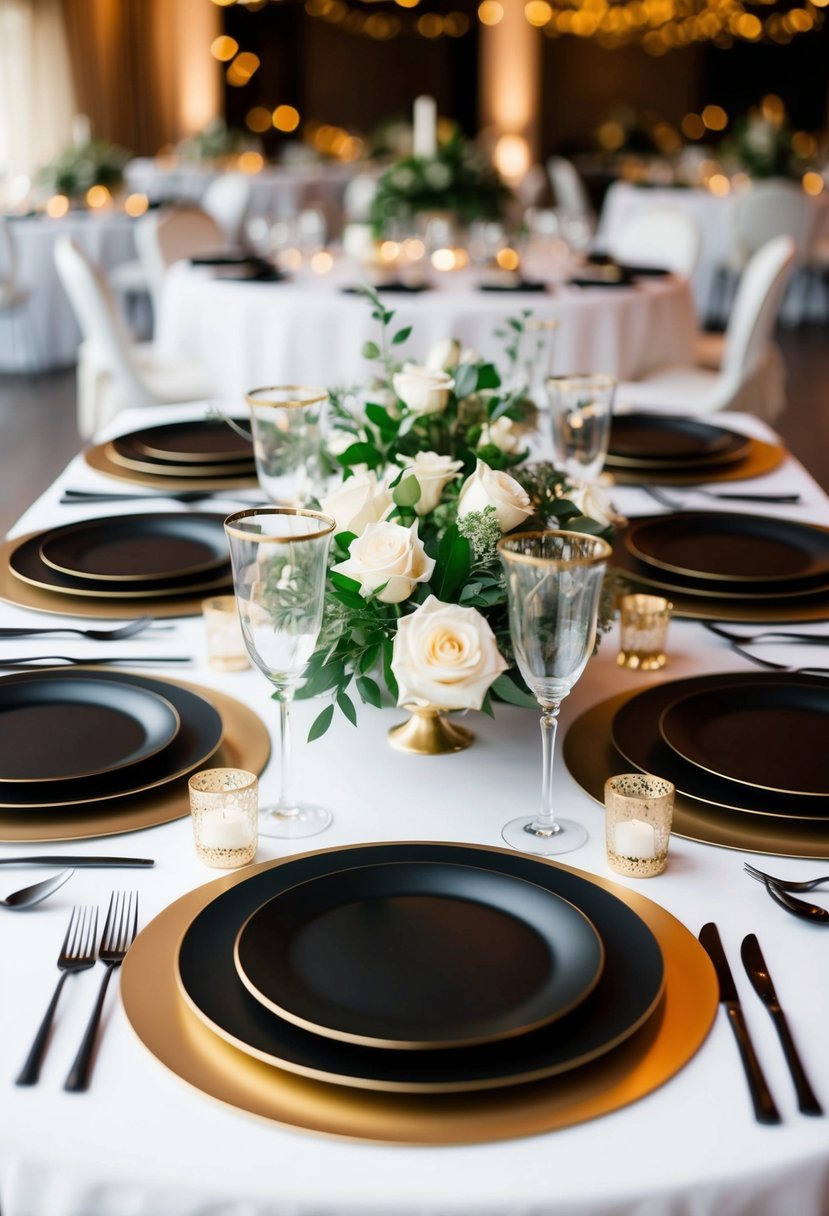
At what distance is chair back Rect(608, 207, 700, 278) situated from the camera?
18.0 ft

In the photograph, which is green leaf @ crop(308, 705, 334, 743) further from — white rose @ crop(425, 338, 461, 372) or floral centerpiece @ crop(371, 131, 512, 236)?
floral centerpiece @ crop(371, 131, 512, 236)

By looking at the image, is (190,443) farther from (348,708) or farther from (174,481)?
(348,708)

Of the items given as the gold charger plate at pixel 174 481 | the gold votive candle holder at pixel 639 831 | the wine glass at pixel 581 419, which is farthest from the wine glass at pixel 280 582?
the gold charger plate at pixel 174 481

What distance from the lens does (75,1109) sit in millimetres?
787

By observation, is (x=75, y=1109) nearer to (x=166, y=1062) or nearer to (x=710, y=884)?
(x=166, y=1062)

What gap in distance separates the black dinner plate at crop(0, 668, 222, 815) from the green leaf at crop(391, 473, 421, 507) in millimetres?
286

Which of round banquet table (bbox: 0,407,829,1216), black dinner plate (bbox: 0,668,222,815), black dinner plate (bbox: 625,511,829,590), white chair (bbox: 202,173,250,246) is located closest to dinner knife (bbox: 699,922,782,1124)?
round banquet table (bbox: 0,407,829,1216)

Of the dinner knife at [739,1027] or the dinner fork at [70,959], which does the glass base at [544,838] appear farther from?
the dinner fork at [70,959]

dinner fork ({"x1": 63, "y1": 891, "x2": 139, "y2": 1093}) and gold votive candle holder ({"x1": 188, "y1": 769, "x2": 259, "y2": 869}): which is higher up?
gold votive candle holder ({"x1": 188, "y1": 769, "x2": 259, "y2": 869})

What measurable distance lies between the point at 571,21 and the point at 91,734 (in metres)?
15.2

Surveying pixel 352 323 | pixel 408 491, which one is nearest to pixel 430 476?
pixel 408 491

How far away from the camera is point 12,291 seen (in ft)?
22.9

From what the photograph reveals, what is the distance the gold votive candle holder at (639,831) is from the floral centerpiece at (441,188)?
4.50 metres

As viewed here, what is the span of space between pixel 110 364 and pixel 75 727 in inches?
127
